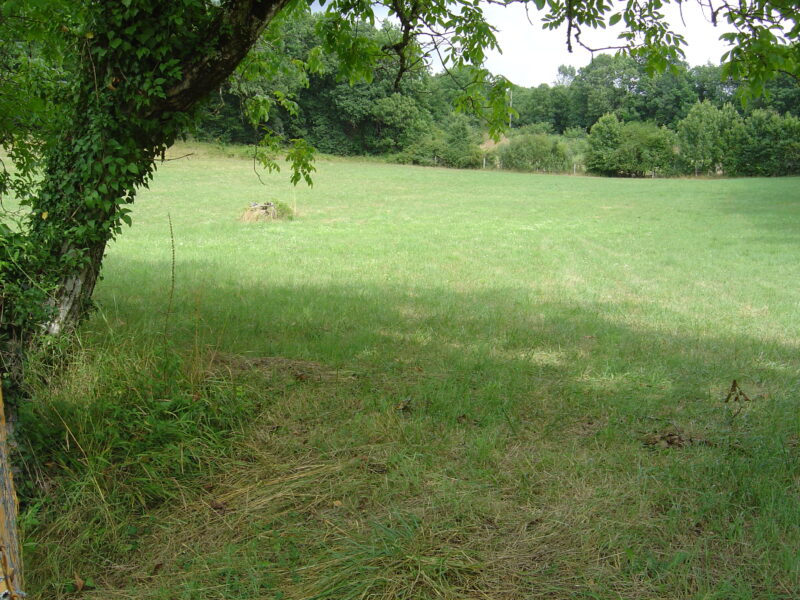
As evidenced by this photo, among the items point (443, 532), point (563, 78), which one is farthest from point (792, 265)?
point (563, 78)

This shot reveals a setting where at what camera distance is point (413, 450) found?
4.37 m

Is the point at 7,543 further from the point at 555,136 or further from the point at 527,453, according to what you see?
Answer: the point at 555,136

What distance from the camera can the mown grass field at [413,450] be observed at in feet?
10.3

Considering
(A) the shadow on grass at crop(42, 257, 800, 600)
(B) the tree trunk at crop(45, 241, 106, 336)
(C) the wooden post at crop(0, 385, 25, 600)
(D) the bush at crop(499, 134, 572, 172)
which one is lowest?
(A) the shadow on grass at crop(42, 257, 800, 600)

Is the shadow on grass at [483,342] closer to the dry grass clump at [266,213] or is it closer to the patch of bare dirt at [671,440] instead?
the patch of bare dirt at [671,440]

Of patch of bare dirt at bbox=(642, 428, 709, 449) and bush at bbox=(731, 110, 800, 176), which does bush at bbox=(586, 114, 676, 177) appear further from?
patch of bare dirt at bbox=(642, 428, 709, 449)

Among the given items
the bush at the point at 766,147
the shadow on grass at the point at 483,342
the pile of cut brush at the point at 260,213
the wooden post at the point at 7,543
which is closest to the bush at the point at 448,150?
the bush at the point at 766,147

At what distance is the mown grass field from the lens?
3146 millimetres

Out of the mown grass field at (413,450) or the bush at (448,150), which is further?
the bush at (448,150)

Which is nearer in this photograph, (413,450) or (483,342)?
(413,450)

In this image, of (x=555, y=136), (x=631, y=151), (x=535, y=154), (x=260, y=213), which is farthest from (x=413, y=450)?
(x=555, y=136)

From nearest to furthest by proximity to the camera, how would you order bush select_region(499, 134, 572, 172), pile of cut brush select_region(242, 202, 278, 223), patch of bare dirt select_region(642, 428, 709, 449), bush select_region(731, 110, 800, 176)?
patch of bare dirt select_region(642, 428, 709, 449) → pile of cut brush select_region(242, 202, 278, 223) → bush select_region(731, 110, 800, 176) → bush select_region(499, 134, 572, 172)

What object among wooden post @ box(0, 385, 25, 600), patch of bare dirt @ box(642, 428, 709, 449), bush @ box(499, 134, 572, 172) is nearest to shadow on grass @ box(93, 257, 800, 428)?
patch of bare dirt @ box(642, 428, 709, 449)

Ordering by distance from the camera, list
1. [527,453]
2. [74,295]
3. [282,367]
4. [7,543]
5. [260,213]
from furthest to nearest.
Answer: [260,213], [282,367], [74,295], [527,453], [7,543]
